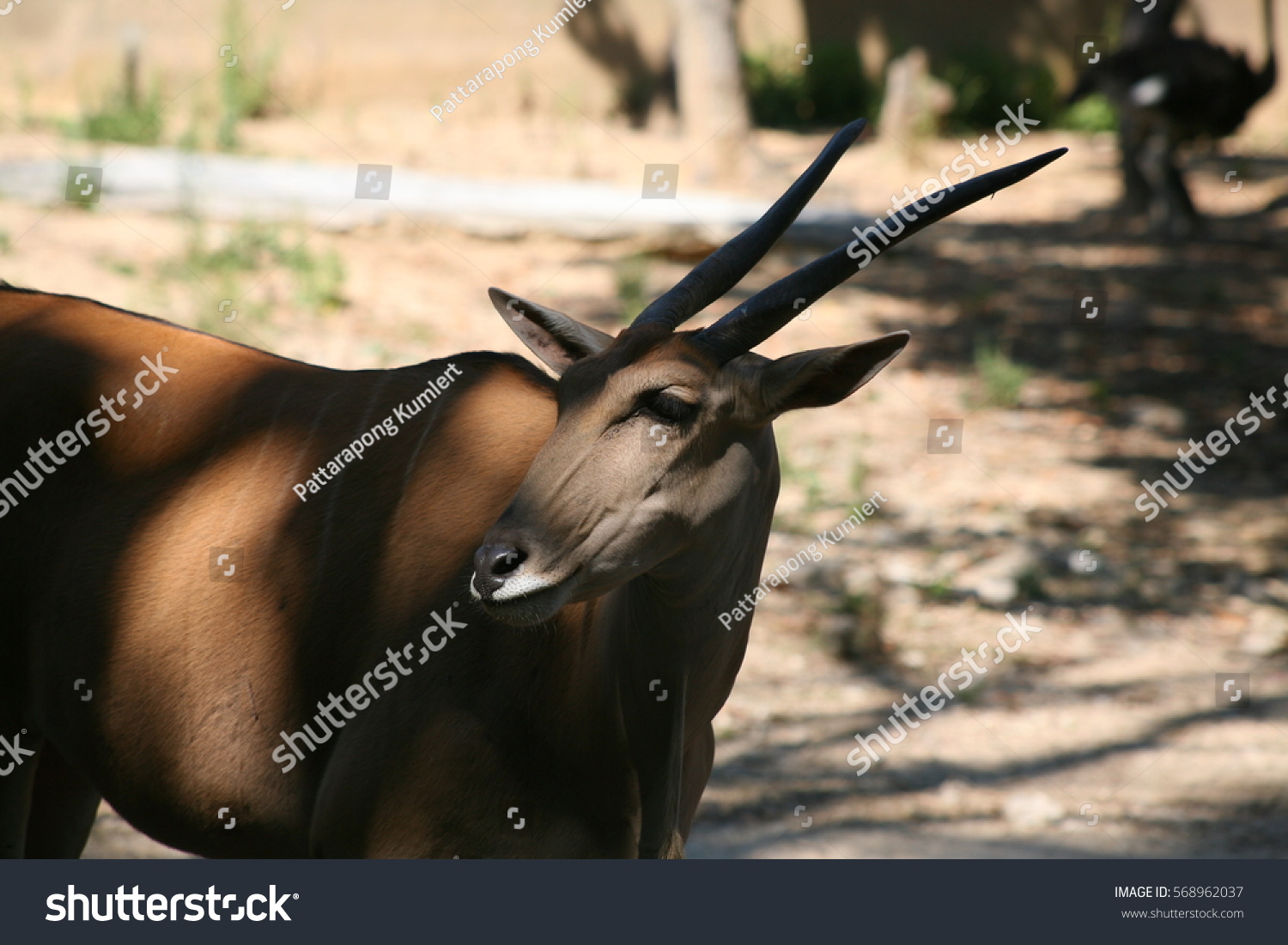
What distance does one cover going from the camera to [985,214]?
14.4 m

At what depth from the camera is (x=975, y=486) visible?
27.5 ft

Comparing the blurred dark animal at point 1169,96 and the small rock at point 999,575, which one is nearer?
the small rock at point 999,575

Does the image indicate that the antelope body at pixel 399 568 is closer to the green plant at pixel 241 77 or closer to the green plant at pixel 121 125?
the green plant at pixel 121 125

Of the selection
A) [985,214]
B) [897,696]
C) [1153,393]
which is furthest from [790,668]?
[985,214]

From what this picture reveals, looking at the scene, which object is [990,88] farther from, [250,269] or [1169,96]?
[250,269]

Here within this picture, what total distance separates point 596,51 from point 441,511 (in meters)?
14.9

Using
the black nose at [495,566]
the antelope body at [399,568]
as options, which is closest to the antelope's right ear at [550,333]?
the antelope body at [399,568]

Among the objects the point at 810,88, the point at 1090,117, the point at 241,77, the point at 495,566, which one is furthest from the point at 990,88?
the point at 495,566

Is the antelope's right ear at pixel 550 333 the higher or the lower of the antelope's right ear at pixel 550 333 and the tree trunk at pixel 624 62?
the higher

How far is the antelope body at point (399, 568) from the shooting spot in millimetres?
2836

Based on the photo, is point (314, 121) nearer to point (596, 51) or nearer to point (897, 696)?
point (596, 51)

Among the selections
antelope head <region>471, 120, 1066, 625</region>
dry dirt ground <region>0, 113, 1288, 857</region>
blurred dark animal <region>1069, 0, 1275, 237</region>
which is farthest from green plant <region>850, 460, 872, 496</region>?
blurred dark animal <region>1069, 0, 1275, 237</region>

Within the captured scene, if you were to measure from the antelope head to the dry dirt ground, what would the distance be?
2.60 m

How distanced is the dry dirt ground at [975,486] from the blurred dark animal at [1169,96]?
573 millimetres
